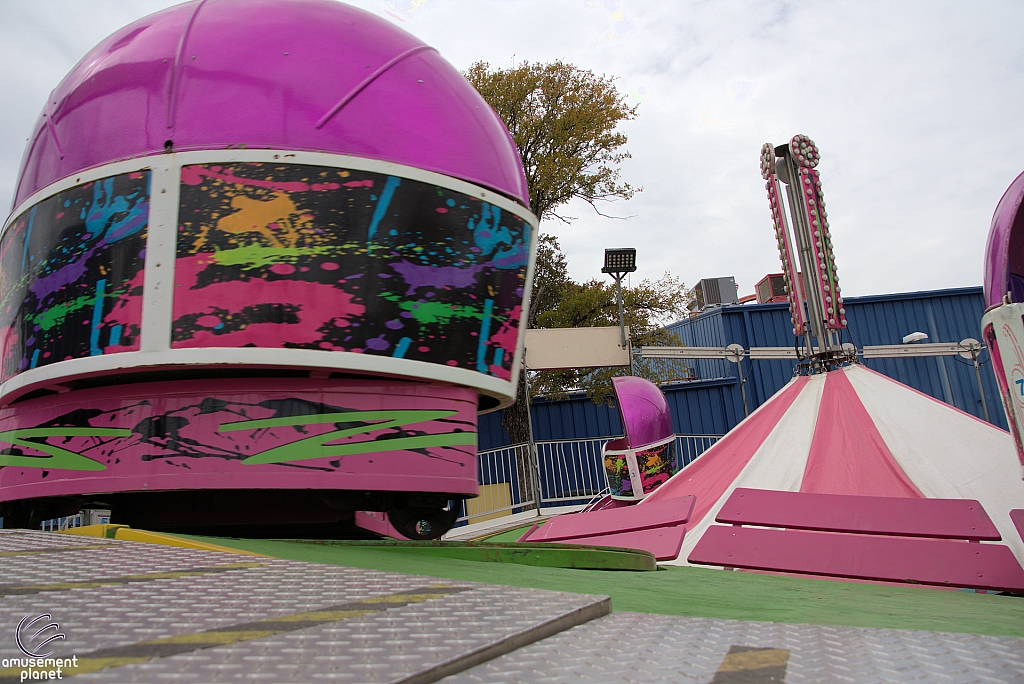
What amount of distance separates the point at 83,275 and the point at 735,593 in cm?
352

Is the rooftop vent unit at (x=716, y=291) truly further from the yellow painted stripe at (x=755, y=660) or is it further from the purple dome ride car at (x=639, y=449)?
the yellow painted stripe at (x=755, y=660)

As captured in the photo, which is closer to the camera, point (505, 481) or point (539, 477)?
point (505, 481)

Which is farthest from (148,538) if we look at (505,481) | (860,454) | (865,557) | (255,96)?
(505,481)

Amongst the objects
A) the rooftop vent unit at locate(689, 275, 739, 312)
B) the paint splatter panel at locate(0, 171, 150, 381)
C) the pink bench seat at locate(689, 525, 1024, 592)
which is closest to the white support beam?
the rooftop vent unit at locate(689, 275, 739, 312)

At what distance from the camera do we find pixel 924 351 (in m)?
14.7

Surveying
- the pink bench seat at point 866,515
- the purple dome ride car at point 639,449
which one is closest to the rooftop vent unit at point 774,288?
the purple dome ride car at point 639,449

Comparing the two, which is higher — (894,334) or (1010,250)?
(894,334)

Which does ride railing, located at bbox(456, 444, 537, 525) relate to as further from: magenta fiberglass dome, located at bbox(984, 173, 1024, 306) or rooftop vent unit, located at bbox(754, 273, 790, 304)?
rooftop vent unit, located at bbox(754, 273, 790, 304)

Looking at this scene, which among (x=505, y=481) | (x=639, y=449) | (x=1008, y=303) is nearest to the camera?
(x=1008, y=303)

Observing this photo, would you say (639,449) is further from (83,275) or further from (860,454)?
(83,275)

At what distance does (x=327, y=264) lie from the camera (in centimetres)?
361

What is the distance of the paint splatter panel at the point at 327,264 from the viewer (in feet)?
11.4

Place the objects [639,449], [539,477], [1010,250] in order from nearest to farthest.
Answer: [1010,250]
[639,449]
[539,477]

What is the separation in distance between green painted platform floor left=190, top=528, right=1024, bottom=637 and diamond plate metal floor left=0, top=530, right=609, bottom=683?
1.78 ft
